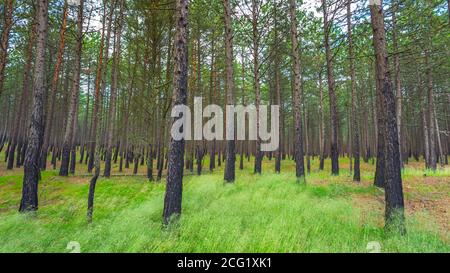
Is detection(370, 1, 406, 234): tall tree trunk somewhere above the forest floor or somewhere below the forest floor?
above

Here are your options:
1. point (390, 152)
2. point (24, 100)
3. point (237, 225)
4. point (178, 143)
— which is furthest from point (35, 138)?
point (24, 100)

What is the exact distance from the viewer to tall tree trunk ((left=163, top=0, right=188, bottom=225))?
211 inches

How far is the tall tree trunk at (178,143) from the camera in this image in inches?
211

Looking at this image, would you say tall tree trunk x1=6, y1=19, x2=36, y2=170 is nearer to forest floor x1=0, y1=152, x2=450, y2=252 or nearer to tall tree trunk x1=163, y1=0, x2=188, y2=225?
forest floor x1=0, y1=152, x2=450, y2=252

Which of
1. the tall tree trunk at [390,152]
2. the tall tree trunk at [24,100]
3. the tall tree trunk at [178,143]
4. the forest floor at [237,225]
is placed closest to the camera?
the forest floor at [237,225]

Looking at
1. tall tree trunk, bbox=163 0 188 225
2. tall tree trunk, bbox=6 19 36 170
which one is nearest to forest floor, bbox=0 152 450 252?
tall tree trunk, bbox=163 0 188 225

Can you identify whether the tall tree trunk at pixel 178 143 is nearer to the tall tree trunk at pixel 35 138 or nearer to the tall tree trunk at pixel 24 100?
the tall tree trunk at pixel 35 138

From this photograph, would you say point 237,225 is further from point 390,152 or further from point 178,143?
point 390,152

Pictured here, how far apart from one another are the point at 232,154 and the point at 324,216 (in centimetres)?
583

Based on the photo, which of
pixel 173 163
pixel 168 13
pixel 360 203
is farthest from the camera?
pixel 168 13

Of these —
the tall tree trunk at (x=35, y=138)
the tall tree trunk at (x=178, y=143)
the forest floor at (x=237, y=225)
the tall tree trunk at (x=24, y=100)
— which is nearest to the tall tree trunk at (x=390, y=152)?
the forest floor at (x=237, y=225)

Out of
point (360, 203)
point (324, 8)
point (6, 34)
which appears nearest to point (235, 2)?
point (324, 8)

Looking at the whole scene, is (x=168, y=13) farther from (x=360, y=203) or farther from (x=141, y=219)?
(x=360, y=203)
